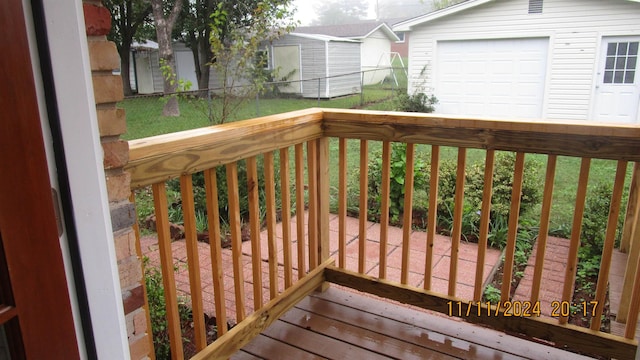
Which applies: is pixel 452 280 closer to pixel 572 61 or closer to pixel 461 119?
pixel 461 119

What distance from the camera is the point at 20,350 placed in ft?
2.40

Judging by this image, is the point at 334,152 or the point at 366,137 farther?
the point at 334,152

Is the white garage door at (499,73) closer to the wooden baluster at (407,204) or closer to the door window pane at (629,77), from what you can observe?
the door window pane at (629,77)

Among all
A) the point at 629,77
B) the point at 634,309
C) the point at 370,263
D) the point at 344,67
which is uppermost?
the point at 344,67

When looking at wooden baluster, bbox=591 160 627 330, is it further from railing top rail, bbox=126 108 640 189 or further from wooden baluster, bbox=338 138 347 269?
wooden baluster, bbox=338 138 347 269

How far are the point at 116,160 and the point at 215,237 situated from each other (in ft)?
2.39

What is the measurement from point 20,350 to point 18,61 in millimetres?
446

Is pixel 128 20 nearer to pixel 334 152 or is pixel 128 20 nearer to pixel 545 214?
pixel 334 152

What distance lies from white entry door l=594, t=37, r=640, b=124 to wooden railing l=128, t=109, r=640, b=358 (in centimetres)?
693

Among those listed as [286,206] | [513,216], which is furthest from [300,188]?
[513,216]

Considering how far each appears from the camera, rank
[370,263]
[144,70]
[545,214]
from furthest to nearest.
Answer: [144,70], [370,263], [545,214]

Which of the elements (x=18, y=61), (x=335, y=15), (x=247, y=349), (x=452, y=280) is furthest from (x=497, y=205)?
(x=335, y=15)

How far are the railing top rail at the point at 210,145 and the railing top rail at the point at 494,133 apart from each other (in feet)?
0.72

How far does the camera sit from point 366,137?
6.88 feet
